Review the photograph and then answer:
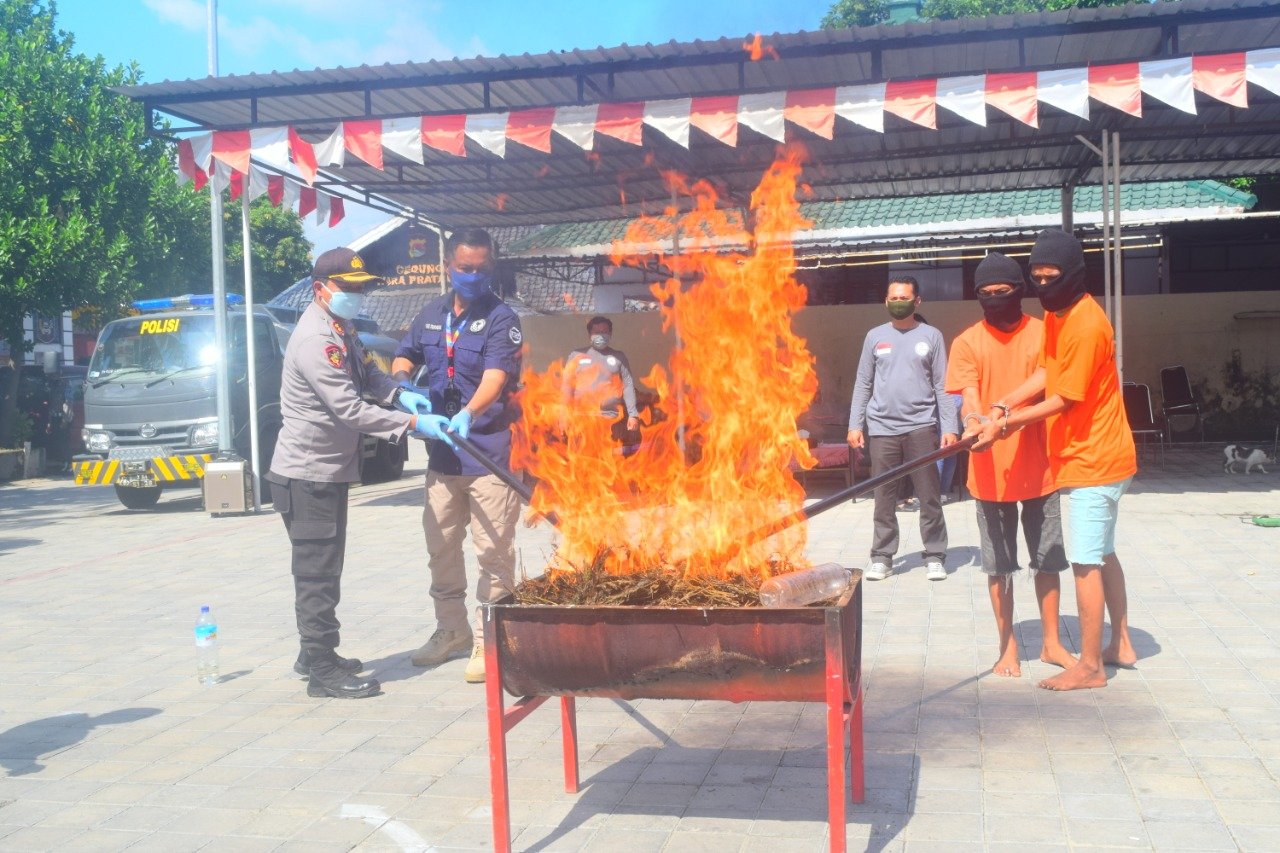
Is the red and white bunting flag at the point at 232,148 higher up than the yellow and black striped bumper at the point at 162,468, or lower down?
higher up

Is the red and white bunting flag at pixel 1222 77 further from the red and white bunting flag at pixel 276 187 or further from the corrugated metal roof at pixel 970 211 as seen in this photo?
the red and white bunting flag at pixel 276 187

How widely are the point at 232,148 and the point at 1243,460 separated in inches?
490

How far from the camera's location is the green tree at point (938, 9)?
27516mm

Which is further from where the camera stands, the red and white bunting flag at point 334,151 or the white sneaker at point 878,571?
the red and white bunting flag at point 334,151

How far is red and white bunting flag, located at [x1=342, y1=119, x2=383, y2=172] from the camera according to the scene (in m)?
10.3

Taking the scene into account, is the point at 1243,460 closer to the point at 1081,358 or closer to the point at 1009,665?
the point at 1009,665

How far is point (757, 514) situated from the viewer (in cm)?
370

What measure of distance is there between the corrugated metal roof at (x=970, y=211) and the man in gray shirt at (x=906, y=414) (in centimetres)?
967

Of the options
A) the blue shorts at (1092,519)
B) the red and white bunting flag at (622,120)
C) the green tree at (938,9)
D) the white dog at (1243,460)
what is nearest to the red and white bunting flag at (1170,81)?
the red and white bunting flag at (622,120)

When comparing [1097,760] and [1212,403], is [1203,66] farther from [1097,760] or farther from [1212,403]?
[1212,403]

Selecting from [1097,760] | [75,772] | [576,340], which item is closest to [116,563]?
[75,772]

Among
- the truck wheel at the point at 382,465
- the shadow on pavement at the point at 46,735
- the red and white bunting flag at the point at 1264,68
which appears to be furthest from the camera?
the truck wheel at the point at 382,465

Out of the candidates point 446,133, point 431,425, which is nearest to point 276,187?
point 446,133

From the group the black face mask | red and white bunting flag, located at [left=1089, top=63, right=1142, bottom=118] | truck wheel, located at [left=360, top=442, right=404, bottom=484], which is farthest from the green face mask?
truck wheel, located at [left=360, top=442, right=404, bottom=484]
